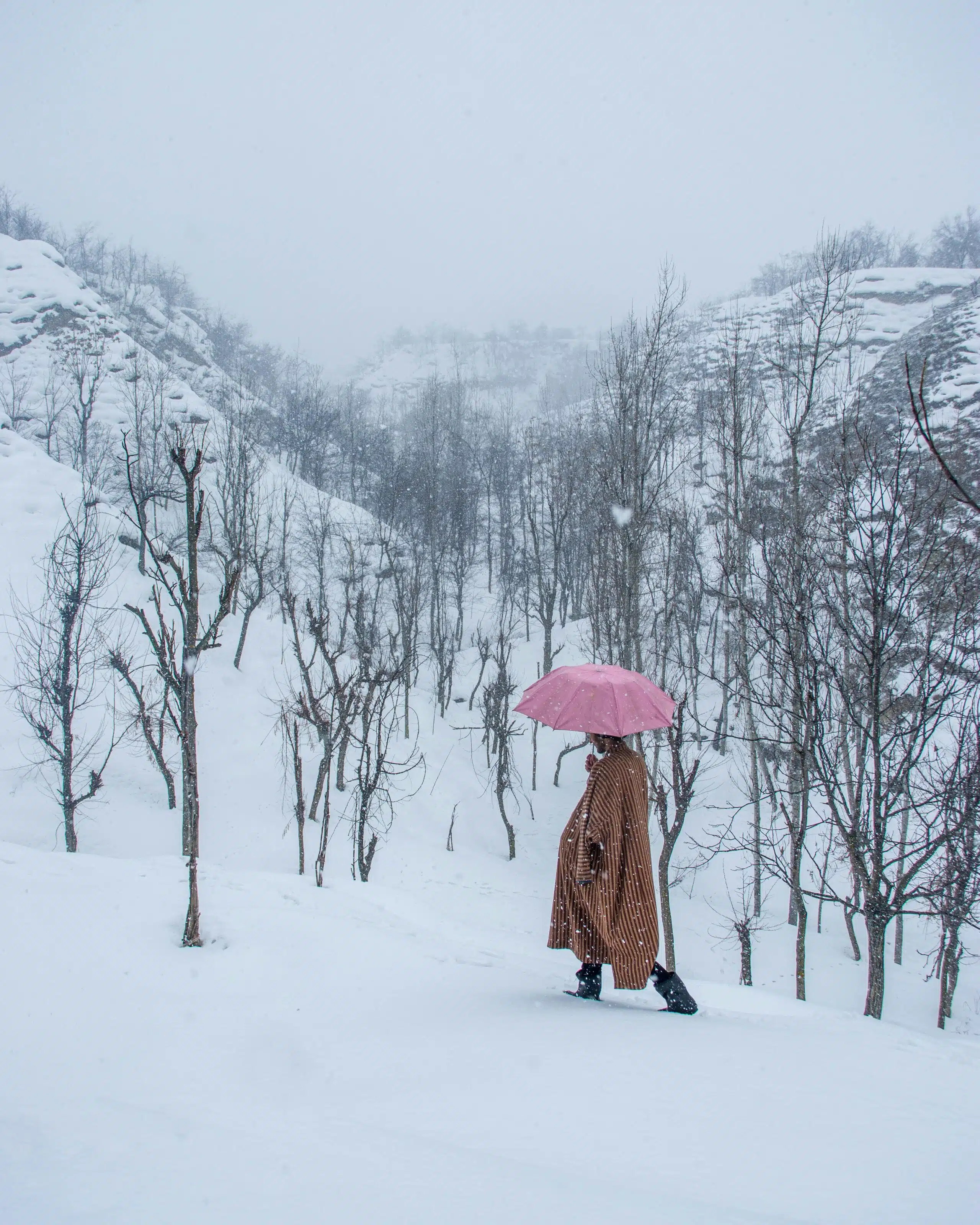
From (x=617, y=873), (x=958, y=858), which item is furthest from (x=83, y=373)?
(x=958, y=858)

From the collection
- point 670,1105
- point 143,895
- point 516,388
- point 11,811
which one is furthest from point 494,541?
point 516,388

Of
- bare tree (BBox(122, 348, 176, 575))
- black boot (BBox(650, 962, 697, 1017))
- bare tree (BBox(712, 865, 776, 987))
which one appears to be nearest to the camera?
black boot (BBox(650, 962, 697, 1017))

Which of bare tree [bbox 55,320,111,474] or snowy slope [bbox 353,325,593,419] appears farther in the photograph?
snowy slope [bbox 353,325,593,419]

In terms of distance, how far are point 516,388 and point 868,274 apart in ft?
156

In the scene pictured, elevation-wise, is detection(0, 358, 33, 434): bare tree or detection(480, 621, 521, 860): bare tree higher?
detection(0, 358, 33, 434): bare tree

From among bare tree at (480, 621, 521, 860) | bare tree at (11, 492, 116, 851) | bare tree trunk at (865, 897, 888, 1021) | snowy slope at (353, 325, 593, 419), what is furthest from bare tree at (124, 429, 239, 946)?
snowy slope at (353, 325, 593, 419)

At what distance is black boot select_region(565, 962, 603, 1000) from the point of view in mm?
4086

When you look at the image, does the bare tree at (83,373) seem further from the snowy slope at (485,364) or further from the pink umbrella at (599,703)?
the snowy slope at (485,364)

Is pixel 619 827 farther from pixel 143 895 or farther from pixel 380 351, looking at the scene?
pixel 380 351

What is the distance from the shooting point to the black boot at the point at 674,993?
382 cm

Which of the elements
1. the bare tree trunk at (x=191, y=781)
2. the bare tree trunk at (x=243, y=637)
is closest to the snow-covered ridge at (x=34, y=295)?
the bare tree trunk at (x=243, y=637)

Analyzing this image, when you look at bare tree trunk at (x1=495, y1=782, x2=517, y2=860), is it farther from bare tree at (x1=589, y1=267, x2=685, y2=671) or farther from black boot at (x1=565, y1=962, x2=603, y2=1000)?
black boot at (x1=565, y1=962, x2=603, y2=1000)

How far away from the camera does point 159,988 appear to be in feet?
12.0

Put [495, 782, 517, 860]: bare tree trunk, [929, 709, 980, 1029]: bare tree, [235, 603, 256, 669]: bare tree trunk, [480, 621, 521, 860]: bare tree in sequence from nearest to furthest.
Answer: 1. [929, 709, 980, 1029]: bare tree
2. [495, 782, 517, 860]: bare tree trunk
3. [480, 621, 521, 860]: bare tree
4. [235, 603, 256, 669]: bare tree trunk
